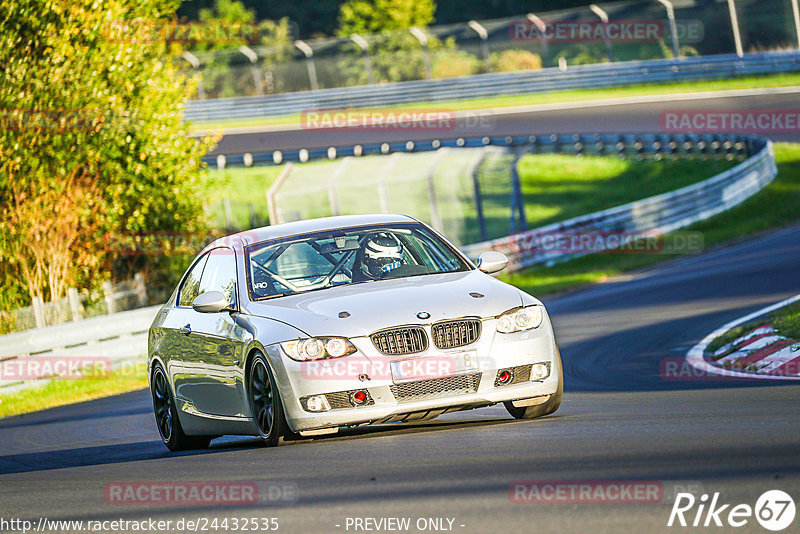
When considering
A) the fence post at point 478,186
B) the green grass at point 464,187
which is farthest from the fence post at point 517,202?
the fence post at point 478,186

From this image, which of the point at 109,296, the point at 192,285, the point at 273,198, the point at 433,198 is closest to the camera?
the point at 192,285

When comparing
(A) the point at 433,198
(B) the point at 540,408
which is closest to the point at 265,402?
(B) the point at 540,408

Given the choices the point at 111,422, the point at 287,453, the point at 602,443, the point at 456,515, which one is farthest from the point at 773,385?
the point at 111,422

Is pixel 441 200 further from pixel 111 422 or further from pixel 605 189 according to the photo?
pixel 111 422

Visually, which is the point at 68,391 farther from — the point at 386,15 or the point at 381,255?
the point at 386,15

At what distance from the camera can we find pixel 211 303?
8703mm

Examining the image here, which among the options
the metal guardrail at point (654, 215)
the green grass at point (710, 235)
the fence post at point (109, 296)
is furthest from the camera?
the metal guardrail at point (654, 215)

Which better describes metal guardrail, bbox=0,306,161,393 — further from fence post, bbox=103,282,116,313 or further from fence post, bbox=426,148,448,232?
fence post, bbox=426,148,448,232

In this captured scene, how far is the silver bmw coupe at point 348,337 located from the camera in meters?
7.90

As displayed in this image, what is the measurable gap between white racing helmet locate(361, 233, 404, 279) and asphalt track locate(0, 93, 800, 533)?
1.10 metres

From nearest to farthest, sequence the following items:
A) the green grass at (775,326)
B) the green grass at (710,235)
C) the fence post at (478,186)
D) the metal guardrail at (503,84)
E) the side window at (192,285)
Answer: the side window at (192,285) → the green grass at (775,326) → the green grass at (710,235) → the fence post at (478,186) → the metal guardrail at (503,84)

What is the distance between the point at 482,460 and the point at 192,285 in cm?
385

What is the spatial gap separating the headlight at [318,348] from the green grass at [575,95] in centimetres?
3421

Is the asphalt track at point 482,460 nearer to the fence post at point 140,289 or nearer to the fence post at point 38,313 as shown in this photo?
the fence post at point 38,313
